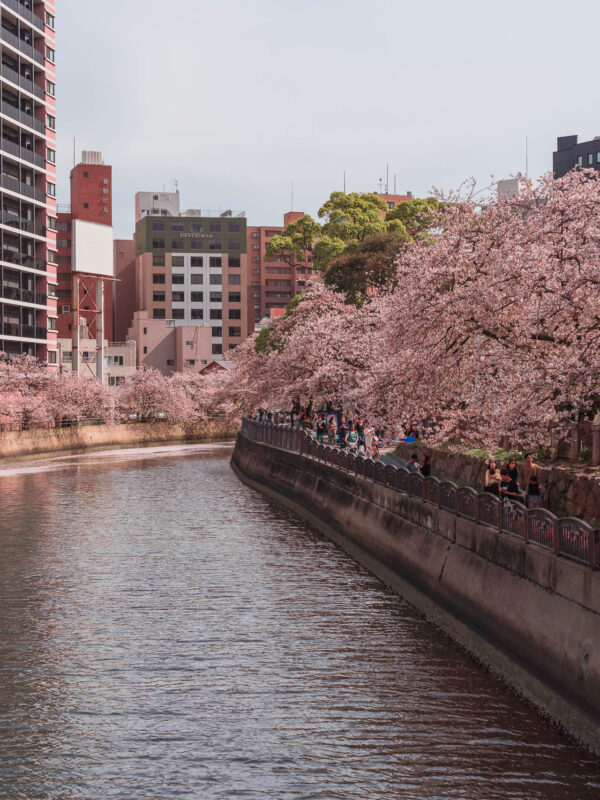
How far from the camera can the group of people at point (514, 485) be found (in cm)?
2228

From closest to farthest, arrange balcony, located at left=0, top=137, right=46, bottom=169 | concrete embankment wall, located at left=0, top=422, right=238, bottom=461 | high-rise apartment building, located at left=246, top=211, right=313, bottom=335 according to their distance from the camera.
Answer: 1. concrete embankment wall, located at left=0, top=422, right=238, bottom=461
2. balcony, located at left=0, top=137, right=46, bottom=169
3. high-rise apartment building, located at left=246, top=211, right=313, bottom=335

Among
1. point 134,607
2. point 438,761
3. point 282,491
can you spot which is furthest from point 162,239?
point 438,761

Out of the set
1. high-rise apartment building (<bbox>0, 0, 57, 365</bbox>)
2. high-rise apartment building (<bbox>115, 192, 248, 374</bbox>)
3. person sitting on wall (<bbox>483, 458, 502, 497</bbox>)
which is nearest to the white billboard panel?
high-rise apartment building (<bbox>0, 0, 57, 365</bbox>)

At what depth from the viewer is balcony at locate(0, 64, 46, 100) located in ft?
299

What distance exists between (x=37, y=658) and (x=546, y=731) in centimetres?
1012

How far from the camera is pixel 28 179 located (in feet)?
321

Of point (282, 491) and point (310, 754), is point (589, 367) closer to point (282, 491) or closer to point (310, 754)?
point (310, 754)

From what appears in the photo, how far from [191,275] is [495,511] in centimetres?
14843

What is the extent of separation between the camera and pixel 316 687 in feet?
57.7

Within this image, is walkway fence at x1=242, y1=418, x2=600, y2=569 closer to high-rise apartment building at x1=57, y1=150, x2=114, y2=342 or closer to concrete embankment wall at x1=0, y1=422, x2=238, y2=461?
concrete embankment wall at x1=0, y1=422, x2=238, y2=461

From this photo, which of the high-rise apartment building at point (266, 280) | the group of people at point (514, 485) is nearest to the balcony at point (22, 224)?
the group of people at point (514, 485)

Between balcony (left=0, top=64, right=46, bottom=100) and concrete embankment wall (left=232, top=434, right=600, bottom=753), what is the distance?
72.4 meters

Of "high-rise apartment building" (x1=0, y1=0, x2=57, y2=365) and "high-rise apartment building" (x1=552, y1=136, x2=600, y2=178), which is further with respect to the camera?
"high-rise apartment building" (x1=552, y1=136, x2=600, y2=178)

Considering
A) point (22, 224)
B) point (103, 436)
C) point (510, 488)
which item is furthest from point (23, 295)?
point (510, 488)
